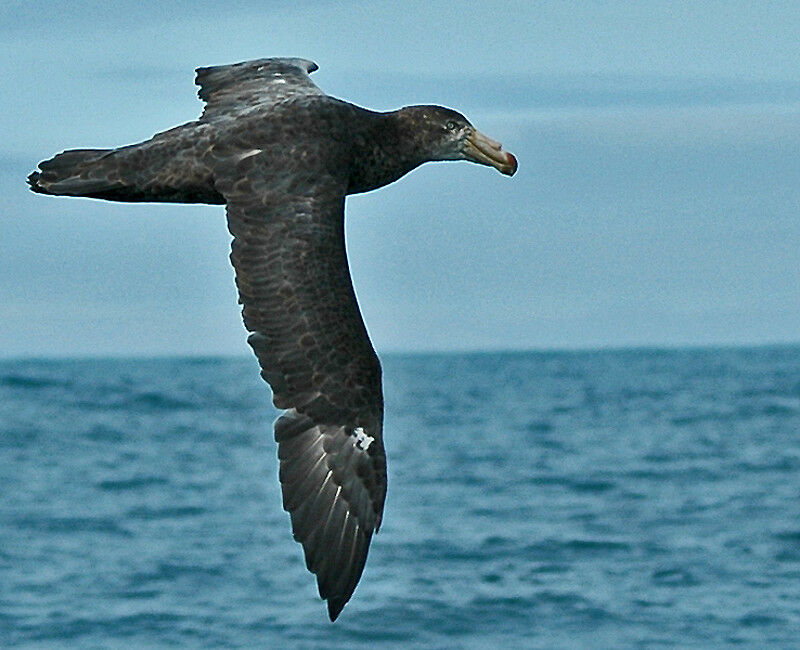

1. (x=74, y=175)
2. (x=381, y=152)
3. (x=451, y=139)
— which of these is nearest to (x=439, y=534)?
(x=451, y=139)

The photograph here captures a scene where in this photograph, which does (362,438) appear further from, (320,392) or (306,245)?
(306,245)

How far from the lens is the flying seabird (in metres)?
10.3

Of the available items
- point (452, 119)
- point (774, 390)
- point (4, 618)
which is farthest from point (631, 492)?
point (774, 390)

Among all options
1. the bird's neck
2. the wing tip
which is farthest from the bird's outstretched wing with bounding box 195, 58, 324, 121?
the wing tip

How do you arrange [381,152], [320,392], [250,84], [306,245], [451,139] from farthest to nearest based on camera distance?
[250,84]
[451,139]
[381,152]
[306,245]
[320,392]

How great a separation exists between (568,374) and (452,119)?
92.2 metres

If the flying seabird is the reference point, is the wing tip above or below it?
below

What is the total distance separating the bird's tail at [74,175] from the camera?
11023 millimetres

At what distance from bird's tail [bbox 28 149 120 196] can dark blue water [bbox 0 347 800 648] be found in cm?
1137

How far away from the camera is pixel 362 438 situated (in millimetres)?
10336

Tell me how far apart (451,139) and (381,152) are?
55cm

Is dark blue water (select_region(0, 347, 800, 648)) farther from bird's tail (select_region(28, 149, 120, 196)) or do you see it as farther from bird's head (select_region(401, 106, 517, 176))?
bird's tail (select_region(28, 149, 120, 196))

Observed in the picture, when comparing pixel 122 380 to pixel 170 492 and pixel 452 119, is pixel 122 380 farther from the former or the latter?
pixel 452 119

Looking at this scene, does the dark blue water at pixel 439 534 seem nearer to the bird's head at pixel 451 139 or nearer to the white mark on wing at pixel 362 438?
the bird's head at pixel 451 139
